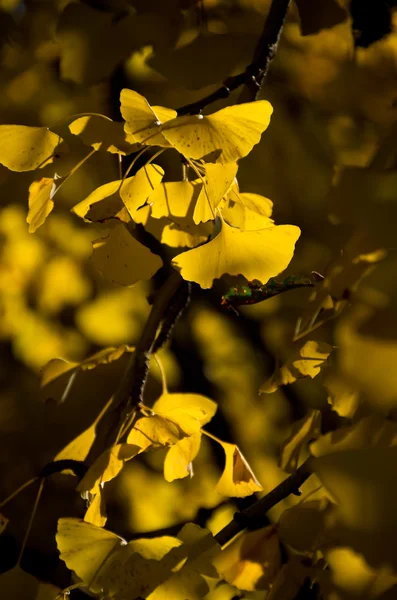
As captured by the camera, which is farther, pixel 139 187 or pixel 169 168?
pixel 169 168

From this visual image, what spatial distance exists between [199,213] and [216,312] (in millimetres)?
216

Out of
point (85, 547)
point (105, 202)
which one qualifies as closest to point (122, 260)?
point (105, 202)

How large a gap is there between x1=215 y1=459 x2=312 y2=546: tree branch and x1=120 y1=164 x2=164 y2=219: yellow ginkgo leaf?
172 millimetres

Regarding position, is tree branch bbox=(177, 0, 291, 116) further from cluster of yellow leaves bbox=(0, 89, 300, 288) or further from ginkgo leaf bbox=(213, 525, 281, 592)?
ginkgo leaf bbox=(213, 525, 281, 592)

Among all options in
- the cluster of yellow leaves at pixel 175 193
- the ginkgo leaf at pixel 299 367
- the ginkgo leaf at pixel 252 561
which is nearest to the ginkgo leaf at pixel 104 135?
the cluster of yellow leaves at pixel 175 193

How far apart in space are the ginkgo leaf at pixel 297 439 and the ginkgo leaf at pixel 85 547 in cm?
11

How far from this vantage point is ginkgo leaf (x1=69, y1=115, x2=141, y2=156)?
0.33m

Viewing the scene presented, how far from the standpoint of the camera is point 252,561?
1.27 ft

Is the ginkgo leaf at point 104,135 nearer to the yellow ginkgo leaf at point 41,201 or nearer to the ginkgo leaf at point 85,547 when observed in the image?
the yellow ginkgo leaf at point 41,201

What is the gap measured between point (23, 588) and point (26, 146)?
0.27m

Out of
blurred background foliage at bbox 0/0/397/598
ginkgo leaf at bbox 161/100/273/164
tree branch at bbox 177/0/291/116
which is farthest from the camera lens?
blurred background foliage at bbox 0/0/397/598

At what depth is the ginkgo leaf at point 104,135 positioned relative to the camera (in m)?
0.33

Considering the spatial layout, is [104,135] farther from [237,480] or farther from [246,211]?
[237,480]

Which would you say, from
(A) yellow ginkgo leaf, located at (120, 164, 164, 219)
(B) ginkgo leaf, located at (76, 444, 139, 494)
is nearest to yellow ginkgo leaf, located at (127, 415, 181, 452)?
(B) ginkgo leaf, located at (76, 444, 139, 494)
